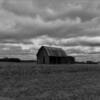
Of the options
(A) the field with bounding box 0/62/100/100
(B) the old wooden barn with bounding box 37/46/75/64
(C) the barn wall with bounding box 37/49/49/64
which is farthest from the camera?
(C) the barn wall with bounding box 37/49/49/64

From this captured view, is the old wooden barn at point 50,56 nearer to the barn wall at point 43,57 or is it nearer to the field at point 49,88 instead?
the barn wall at point 43,57

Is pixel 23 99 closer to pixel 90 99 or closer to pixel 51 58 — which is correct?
pixel 90 99

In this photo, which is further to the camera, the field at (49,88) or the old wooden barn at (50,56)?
the old wooden barn at (50,56)

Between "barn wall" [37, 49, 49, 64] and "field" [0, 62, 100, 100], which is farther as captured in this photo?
"barn wall" [37, 49, 49, 64]

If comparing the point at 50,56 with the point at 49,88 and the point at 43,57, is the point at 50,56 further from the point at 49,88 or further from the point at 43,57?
the point at 49,88

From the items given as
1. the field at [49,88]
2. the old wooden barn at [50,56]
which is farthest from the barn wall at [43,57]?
the field at [49,88]

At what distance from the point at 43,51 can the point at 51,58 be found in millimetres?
3552

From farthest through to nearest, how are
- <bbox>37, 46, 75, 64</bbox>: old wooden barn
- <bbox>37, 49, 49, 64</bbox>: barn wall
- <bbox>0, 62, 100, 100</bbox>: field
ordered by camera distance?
<bbox>37, 49, 49, 64</bbox>: barn wall
<bbox>37, 46, 75, 64</bbox>: old wooden barn
<bbox>0, 62, 100, 100</bbox>: field

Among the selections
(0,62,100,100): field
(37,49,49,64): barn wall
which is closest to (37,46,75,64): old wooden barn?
(37,49,49,64): barn wall

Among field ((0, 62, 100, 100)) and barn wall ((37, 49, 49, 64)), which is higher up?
barn wall ((37, 49, 49, 64))

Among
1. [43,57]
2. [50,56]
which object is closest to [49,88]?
Answer: [50,56]

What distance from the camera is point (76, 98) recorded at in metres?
8.98

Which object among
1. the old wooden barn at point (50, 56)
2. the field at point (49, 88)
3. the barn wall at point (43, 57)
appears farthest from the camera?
the barn wall at point (43, 57)

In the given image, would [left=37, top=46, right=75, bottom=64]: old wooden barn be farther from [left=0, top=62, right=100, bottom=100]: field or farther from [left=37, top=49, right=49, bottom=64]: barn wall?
[left=0, top=62, right=100, bottom=100]: field
